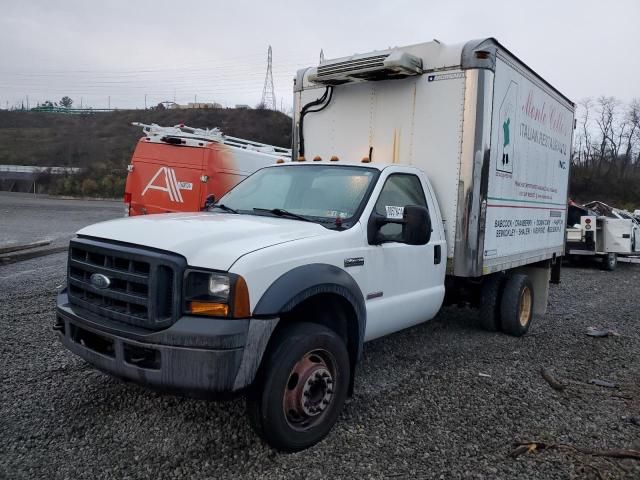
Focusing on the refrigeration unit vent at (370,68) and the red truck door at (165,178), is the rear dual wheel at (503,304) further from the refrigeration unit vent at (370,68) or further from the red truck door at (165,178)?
the red truck door at (165,178)

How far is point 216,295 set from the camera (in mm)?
2979

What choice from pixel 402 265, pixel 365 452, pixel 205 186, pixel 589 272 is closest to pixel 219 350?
pixel 365 452

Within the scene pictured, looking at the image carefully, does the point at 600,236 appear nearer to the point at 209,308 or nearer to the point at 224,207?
the point at 224,207

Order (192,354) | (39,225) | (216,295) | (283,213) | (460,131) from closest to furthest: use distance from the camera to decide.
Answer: (192,354) → (216,295) → (283,213) → (460,131) → (39,225)

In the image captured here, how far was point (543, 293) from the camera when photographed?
7594 millimetres

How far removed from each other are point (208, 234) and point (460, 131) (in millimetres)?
2961

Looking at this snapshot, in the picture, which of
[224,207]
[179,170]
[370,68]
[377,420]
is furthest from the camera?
[179,170]

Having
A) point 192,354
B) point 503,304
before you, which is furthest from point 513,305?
point 192,354

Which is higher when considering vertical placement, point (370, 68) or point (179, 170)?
point (370, 68)

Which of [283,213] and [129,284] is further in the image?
[283,213]

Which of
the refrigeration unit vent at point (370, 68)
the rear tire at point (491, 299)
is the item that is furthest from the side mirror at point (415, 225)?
the rear tire at point (491, 299)

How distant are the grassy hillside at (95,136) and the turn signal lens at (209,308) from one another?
4334cm

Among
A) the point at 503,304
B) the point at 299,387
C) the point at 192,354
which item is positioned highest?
the point at 192,354

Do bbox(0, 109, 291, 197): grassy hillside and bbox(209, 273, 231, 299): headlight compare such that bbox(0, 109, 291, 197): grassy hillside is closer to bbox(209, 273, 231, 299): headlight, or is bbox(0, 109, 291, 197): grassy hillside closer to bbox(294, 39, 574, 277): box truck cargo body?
bbox(294, 39, 574, 277): box truck cargo body
